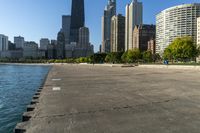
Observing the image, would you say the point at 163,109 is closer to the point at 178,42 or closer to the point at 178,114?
the point at 178,114

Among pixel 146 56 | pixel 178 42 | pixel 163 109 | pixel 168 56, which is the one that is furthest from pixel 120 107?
pixel 146 56

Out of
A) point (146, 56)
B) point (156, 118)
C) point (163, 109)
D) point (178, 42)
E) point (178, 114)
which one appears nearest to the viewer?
point (156, 118)

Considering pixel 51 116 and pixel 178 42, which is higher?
pixel 178 42

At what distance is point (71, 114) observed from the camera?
32.8 feet

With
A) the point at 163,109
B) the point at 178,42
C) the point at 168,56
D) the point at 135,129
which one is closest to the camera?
the point at 135,129

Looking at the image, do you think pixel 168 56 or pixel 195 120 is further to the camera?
pixel 168 56

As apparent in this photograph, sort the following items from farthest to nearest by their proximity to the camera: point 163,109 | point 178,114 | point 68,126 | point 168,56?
point 168,56, point 163,109, point 178,114, point 68,126

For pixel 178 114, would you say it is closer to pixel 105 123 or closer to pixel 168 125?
pixel 168 125

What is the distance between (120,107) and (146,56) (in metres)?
148

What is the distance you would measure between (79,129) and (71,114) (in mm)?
2143

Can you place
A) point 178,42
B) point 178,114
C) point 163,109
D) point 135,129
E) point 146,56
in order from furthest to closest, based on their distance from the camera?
point 146,56 → point 178,42 → point 163,109 → point 178,114 → point 135,129

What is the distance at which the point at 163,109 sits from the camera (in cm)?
1059

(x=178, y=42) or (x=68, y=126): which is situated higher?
(x=178, y=42)

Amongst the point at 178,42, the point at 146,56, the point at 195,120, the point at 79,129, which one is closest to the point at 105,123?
the point at 79,129
